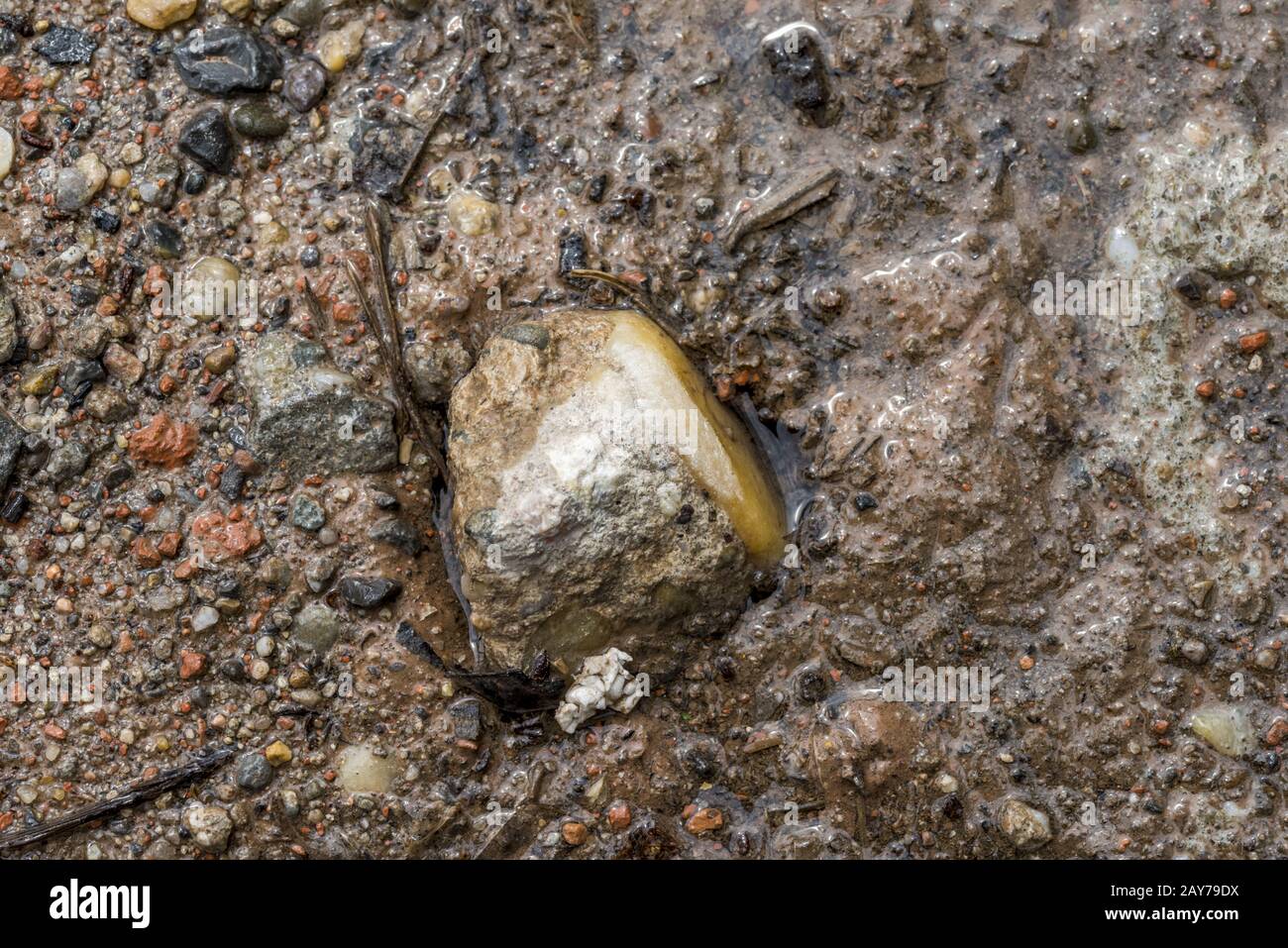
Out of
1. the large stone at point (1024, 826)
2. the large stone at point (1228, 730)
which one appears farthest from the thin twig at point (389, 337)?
the large stone at point (1228, 730)

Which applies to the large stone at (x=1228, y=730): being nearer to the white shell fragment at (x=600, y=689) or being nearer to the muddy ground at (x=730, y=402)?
the muddy ground at (x=730, y=402)

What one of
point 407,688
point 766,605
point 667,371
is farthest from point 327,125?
point 766,605

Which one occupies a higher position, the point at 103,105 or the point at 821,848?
the point at 103,105

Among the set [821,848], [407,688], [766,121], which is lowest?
[821,848]

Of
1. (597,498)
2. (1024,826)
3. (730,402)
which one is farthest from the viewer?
(730,402)

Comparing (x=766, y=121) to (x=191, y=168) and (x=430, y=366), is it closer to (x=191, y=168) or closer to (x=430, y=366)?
(x=430, y=366)

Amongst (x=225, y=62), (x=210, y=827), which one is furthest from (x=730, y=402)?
(x=210, y=827)

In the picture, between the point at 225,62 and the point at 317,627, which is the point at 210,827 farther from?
the point at 225,62

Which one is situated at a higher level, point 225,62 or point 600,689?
point 225,62
